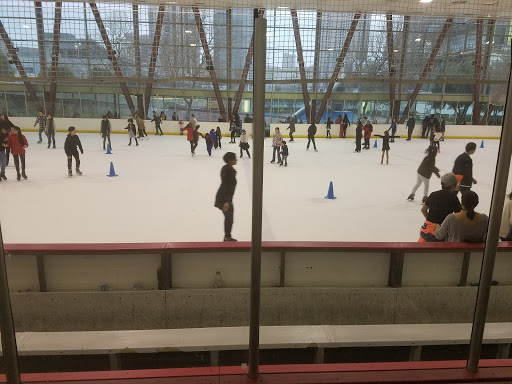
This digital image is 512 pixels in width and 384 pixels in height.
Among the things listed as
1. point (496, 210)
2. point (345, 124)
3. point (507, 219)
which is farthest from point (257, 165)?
point (345, 124)

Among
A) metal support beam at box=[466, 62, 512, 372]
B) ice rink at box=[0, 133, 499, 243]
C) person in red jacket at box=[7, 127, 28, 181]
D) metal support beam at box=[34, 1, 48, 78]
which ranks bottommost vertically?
ice rink at box=[0, 133, 499, 243]

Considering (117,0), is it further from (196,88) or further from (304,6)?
(196,88)

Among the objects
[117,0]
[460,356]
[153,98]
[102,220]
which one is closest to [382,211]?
[460,356]

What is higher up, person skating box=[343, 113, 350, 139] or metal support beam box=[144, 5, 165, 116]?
metal support beam box=[144, 5, 165, 116]

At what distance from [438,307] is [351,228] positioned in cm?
227

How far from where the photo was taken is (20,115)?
18828 mm

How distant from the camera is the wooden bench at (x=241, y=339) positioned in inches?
112

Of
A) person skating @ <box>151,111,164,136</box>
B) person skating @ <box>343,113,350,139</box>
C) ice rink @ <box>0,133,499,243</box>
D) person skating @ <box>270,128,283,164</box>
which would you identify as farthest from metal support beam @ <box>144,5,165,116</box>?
person skating @ <box>343,113,350,139</box>

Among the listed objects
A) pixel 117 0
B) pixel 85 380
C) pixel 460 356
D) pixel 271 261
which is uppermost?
pixel 117 0

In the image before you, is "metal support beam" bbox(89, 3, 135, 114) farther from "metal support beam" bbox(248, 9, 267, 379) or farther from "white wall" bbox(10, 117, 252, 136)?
"metal support beam" bbox(248, 9, 267, 379)

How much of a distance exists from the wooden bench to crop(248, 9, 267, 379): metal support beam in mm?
1508

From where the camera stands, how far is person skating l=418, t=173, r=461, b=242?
4.23 meters

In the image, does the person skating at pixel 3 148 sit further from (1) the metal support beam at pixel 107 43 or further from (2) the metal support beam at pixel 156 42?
(2) the metal support beam at pixel 156 42

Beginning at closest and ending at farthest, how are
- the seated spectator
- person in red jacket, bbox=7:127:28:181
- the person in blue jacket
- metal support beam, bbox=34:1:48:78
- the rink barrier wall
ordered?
the seated spectator < person in red jacket, bbox=7:127:28:181 < metal support beam, bbox=34:1:48:78 < the person in blue jacket < the rink barrier wall
